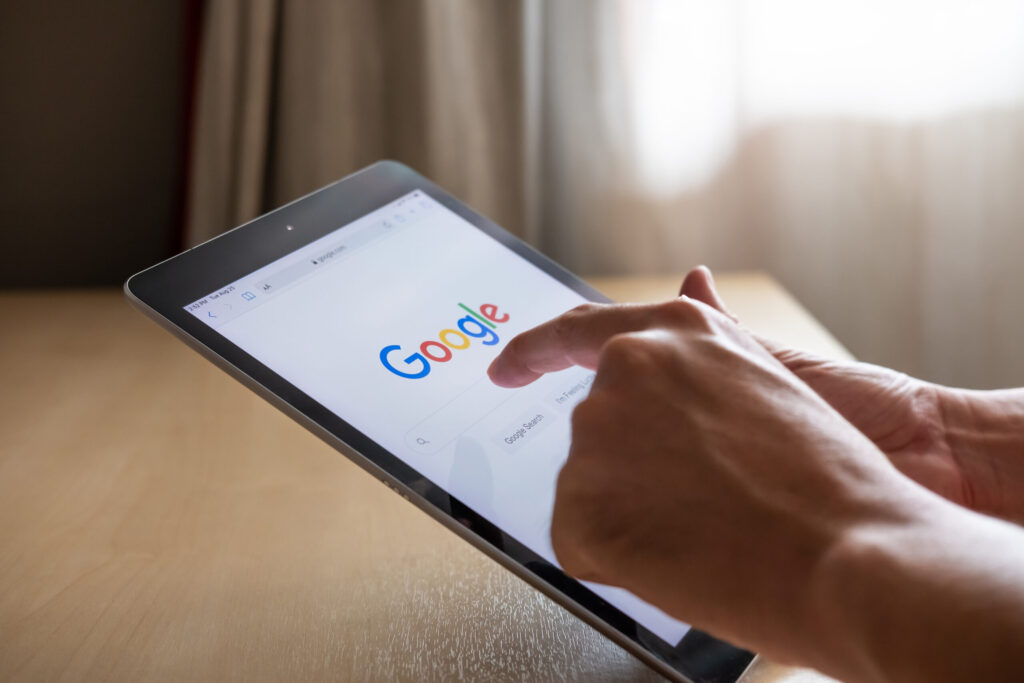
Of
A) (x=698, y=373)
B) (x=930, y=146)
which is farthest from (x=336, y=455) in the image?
(x=930, y=146)

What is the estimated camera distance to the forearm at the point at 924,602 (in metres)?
0.30

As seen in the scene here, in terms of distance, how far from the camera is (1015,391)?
573 millimetres

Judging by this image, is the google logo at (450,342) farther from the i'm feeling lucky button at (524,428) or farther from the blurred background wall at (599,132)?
the blurred background wall at (599,132)

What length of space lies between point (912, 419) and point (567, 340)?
24 cm

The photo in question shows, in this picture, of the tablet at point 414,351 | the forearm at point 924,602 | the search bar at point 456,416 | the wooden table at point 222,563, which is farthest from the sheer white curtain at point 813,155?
the forearm at point 924,602

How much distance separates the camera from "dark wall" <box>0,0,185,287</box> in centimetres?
115

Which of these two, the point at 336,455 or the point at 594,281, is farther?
the point at 594,281

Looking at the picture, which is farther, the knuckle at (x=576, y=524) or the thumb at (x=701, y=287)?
the thumb at (x=701, y=287)

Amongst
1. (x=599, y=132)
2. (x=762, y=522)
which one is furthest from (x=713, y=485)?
(x=599, y=132)

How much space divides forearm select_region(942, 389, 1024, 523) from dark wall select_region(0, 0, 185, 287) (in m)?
0.99

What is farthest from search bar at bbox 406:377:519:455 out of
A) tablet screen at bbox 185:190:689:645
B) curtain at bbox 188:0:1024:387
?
curtain at bbox 188:0:1024:387

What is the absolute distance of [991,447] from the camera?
0.55 m

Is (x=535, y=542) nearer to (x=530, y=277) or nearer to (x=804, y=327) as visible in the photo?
(x=530, y=277)

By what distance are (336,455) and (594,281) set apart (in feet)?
1.75
